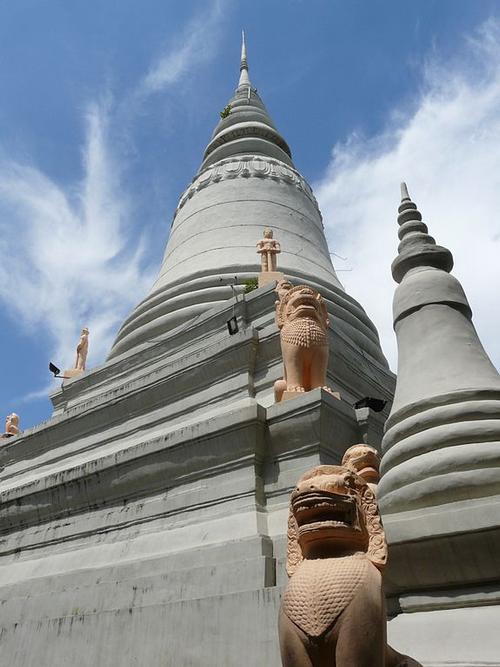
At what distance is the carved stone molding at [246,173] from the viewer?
16.5 metres

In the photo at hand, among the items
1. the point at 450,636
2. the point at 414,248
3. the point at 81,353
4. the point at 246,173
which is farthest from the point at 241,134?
the point at 450,636

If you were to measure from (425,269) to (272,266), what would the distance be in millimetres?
6211

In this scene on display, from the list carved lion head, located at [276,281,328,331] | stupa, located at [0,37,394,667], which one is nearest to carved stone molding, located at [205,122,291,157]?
stupa, located at [0,37,394,667]

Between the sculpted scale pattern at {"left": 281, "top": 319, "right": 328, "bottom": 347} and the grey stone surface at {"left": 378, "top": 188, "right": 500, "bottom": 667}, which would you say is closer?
the grey stone surface at {"left": 378, "top": 188, "right": 500, "bottom": 667}

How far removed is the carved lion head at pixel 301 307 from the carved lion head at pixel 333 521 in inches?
180

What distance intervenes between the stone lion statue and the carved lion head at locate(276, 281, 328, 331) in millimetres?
4533

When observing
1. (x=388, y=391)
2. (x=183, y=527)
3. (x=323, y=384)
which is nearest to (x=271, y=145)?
(x=388, y=391)

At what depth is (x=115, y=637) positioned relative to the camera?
5281mm

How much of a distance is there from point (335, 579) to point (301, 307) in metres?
5.04

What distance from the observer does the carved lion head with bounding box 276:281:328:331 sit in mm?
7387

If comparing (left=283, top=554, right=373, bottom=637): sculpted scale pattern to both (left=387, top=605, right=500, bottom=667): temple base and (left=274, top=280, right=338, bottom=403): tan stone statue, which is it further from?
(left=274, top=280, right=338, bottom=403): tan stone statue

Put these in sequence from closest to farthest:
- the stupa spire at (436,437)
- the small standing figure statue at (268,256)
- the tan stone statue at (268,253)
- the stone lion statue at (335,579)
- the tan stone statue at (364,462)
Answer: the stone lion statue at (335,579) < the stupa spire at (436,437) < the tan stone statue at (364,462) < the small standing figure statue at (268,256) < the tan stone statue at (268,253)

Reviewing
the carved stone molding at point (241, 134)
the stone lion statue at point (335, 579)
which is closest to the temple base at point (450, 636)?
the stone lion statue at point (335, 579)

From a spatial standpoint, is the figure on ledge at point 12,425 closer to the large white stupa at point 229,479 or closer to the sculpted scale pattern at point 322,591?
the large white stupa at point 229,479
